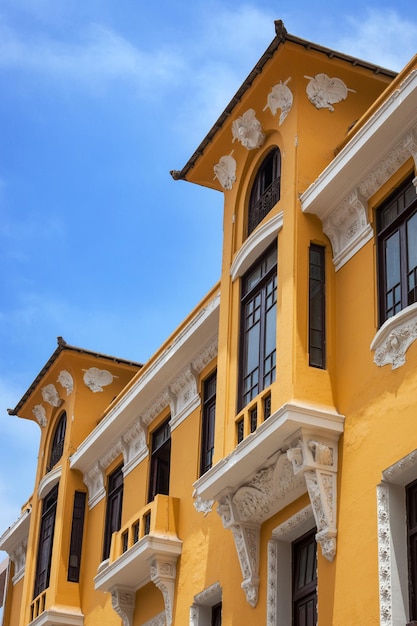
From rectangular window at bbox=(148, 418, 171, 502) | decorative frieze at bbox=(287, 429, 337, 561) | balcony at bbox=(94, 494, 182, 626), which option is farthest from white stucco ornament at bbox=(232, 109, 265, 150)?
balcony at bbox=(94, 494, 182, 626)

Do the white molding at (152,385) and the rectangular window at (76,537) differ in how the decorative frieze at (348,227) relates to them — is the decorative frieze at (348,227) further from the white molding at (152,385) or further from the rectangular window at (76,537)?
the rectangular window at (76,537)

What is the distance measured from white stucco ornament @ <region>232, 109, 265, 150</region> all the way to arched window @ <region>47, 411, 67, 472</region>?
10009mm

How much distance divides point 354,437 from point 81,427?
1171 centimetres

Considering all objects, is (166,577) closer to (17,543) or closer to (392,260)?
(392,260)

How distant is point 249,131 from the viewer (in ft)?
57.8

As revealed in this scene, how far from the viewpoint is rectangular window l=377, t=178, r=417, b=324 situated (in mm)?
13883

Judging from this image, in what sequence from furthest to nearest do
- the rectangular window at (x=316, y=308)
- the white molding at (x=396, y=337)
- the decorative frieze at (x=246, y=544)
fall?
the decorative frieze at (x=246, y=544), the rectangular window at (x=316, y=308), the white molding at (x=396, y=337)

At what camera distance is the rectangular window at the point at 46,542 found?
2420cm

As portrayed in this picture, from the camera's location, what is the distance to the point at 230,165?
18344mm

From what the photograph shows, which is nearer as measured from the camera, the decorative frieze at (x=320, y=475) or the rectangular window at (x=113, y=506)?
the decorative frieze at (x=320, y=475)

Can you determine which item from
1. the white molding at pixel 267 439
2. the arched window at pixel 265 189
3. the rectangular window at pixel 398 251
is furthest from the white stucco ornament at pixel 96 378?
the rectangular window at pixel 398 251

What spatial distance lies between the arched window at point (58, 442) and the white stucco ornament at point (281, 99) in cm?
1085

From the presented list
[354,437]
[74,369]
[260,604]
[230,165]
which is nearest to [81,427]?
[74,369]

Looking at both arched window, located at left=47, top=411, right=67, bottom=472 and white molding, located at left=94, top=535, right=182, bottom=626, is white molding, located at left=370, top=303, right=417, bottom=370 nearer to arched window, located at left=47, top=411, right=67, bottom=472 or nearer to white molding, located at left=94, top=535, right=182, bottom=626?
white molding, located at left=94, top=535, right=182, bottom=626
